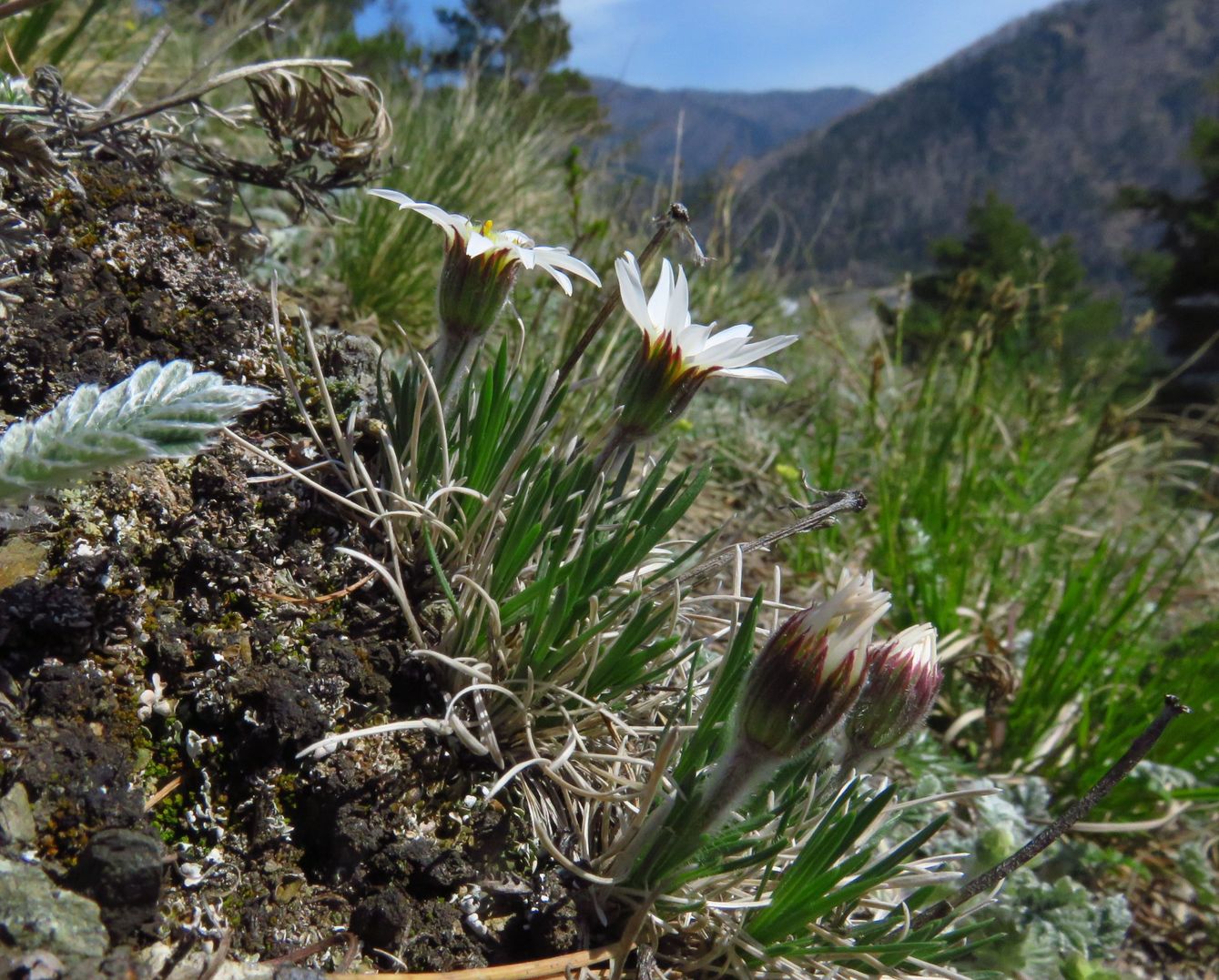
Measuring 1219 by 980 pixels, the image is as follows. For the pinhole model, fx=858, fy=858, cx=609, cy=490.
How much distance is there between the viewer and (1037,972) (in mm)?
1687

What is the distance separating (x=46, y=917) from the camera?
82 cm

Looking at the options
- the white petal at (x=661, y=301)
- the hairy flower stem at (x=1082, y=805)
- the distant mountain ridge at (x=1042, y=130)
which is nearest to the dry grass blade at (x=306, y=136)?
the white petal at (x=661, y=301)

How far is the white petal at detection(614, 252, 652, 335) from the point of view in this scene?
3.95ft

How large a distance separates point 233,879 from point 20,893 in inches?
10.1

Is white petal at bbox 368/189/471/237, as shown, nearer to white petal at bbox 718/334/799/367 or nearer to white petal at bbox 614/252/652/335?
white petal at bbox 614/252/652/335

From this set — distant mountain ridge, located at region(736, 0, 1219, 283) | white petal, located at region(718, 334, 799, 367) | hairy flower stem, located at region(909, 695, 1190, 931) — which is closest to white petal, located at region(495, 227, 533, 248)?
white petal, located at region(718, 334, 799, 367)

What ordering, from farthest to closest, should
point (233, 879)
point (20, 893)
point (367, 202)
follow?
point (367, 202) → point (233, 879) → point (20, 893)

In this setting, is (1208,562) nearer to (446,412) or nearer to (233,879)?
(446,412)

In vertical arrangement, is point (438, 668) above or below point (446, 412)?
below

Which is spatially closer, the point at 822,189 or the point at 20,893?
the point at 20,893

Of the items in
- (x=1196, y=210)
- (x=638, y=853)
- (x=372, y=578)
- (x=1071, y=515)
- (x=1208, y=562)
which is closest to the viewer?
(x=638, y=853)

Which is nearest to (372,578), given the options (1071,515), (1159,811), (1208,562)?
(1159,811)

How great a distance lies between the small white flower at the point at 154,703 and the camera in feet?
3.61

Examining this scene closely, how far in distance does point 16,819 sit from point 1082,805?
49.2 inches
